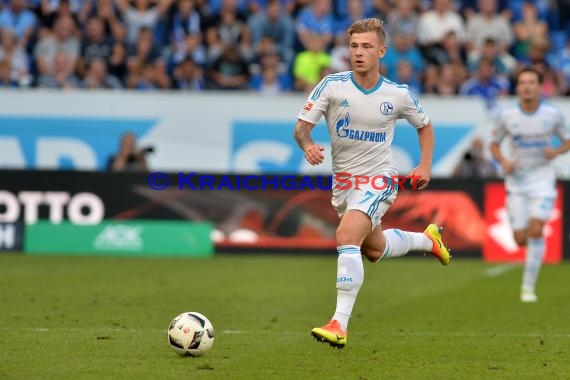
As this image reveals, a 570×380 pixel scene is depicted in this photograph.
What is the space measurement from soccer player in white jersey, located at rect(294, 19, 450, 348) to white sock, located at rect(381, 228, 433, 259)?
276mm

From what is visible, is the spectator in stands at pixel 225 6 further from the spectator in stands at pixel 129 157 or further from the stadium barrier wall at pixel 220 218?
the stadium barrier wall at pixel 220 218

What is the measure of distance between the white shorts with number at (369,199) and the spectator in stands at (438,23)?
41.3 feet

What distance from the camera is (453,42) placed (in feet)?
69.4

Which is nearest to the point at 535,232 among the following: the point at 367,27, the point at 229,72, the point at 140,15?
the point at 367,27

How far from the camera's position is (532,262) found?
44.1 ft

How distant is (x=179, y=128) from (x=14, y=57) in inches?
131

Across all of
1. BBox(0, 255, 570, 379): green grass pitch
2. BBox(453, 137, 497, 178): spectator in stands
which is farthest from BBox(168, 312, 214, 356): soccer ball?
BBox(453, 137, 497, 178): spectator in stands

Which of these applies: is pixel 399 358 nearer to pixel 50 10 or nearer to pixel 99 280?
pixel 99 280

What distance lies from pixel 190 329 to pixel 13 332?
6.51ft

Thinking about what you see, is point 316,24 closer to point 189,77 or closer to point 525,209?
point 189,77

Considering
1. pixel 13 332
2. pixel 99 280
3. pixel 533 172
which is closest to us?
pixel 13 332

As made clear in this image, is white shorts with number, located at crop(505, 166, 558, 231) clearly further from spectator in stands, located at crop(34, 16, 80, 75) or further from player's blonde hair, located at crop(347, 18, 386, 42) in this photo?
spectator in stands, located at crop(34, 16, 80, 75)

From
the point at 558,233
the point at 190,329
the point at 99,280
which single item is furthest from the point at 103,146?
the point at 190,329

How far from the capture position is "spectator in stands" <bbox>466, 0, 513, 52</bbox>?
2173 centimetres
